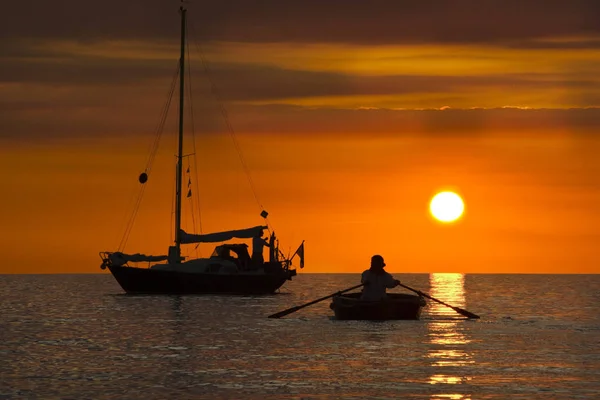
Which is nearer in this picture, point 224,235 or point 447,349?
point 447,349

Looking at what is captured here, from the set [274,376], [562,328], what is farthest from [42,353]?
[562,328]

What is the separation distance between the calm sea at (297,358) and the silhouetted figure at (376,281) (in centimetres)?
193

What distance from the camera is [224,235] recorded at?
11562 centimetres

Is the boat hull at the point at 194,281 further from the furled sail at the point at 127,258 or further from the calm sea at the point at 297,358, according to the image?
the calm sea at the point at 297,358

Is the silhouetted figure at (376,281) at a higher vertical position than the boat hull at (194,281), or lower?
lower

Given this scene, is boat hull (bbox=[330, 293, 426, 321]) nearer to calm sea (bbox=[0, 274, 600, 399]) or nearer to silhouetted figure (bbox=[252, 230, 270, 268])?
calm sea (bbox=[0, 274, 600, 399])

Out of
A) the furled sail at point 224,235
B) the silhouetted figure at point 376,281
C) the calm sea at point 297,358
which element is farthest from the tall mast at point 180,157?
the silhouetted figure at point 376,281

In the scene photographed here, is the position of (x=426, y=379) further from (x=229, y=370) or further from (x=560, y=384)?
(x=229, y=370)

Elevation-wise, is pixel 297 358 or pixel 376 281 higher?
pixel 376 281

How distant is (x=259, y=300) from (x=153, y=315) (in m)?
29.8

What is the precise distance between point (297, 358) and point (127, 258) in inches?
2365

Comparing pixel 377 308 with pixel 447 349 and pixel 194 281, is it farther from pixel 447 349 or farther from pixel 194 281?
pixel 194 281

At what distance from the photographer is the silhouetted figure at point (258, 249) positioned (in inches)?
4552

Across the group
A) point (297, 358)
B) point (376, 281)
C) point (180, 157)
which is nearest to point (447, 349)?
point (297, 358)
